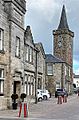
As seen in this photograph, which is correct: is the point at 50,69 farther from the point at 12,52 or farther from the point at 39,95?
the point at 12,52

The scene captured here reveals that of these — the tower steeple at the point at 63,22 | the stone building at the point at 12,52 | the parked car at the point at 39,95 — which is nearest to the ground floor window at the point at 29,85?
the stone building at the point at 12,52

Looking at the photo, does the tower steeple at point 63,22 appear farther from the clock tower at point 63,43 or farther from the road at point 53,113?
the road at point 53,113

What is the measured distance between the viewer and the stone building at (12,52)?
32.1 m

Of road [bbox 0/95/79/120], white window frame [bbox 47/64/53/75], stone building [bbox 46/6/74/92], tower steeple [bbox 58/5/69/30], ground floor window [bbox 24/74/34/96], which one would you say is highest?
tower steeple [bbox 58/5/69/30]

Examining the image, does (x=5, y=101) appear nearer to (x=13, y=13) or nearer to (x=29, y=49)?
(x=13, y=13)

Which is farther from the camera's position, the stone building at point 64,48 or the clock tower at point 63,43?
the clock tower at point 63,43

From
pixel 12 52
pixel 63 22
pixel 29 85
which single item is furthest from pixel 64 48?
pixel 12 52

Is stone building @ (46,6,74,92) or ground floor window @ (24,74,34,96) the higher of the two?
stone building @ (46,6,74,92)

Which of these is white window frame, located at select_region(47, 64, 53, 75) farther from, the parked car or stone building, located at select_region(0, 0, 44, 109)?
stone building, located at select_region(0, 0, 44, 109)

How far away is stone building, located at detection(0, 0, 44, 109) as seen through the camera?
3209cm

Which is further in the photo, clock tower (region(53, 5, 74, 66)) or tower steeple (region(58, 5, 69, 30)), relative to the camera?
tower steeple (region(58, 5, 69, 30))

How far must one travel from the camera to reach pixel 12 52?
3397 cm

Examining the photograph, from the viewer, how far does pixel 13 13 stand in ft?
113

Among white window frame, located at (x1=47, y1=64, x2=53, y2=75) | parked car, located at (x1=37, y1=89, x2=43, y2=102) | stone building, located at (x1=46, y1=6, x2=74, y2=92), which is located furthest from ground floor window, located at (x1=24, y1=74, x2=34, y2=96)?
stone building, located at (x1=46, y1=6, x2=74, y2=92)
